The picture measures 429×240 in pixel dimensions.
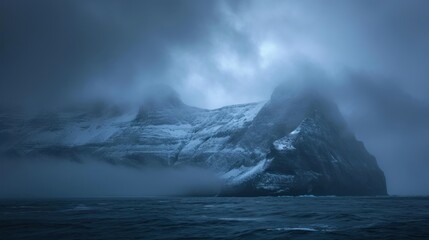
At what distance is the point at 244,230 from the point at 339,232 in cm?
1426

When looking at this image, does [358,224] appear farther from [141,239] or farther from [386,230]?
[141,239]

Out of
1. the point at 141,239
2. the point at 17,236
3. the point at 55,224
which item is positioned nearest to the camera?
the point at 141,239

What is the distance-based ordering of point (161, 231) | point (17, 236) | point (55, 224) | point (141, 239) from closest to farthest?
point (141, 239) < point (17, 236) < point (161, 231) < point (55, 224)

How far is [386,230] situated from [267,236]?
1842 centimetres

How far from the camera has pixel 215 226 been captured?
228 ft

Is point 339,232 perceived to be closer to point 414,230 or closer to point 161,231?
point 414,230

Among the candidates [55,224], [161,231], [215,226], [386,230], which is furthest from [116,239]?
[386,230]

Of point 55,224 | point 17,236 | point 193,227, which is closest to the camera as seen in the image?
point 17,236

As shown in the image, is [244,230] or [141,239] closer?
[141,239]

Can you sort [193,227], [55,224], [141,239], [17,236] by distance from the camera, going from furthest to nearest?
[55,224] < [193,227] < [17,236] < [141,239]

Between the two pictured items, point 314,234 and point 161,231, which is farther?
point 161,231

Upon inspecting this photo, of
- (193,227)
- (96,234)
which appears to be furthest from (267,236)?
(96,234)

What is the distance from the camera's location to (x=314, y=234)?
57594mm

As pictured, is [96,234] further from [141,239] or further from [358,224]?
[358,224]
